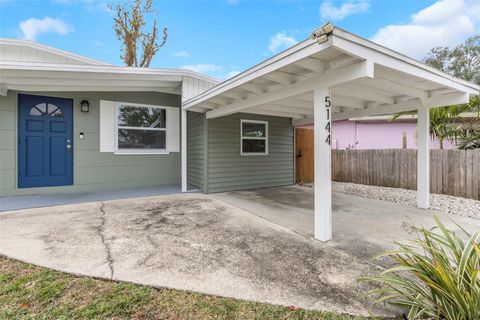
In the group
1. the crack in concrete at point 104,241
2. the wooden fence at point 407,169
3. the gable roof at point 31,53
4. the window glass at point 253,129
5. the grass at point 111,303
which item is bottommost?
the grass at point 111,303

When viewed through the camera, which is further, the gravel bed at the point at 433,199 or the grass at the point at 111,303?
the gravel bed at the point at 433,199

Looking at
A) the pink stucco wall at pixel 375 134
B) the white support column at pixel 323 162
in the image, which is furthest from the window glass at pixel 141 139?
the pink stucco wall at pixel 375 134

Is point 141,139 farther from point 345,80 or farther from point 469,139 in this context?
point 469,139

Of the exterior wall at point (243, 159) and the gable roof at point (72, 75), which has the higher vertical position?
the gable roof at point (72, 75)

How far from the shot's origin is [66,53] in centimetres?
642

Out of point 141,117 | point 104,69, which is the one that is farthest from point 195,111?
point 104,69

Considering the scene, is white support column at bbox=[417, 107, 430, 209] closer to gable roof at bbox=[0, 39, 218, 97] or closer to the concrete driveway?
the concrete driveway

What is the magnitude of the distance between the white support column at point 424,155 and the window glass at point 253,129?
3.92m

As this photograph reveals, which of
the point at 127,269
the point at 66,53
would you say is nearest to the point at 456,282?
the point at 127,269

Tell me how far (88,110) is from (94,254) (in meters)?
4.86

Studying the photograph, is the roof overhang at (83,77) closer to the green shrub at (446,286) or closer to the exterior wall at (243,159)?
the exterior wall at (243,159)

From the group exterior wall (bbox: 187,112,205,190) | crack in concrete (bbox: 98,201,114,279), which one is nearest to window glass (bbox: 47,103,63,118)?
crack in concrete (bbox: 98,201,114,279)

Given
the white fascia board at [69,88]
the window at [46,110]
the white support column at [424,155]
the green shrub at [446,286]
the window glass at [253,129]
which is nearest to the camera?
the green shrub at [446,286]

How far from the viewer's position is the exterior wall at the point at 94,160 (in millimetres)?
5473
